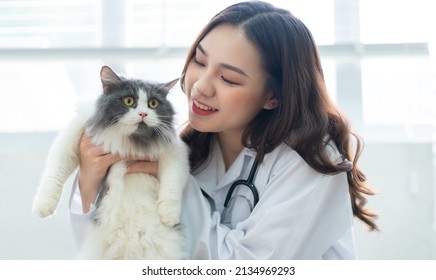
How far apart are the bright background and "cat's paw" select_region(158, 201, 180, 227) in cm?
109

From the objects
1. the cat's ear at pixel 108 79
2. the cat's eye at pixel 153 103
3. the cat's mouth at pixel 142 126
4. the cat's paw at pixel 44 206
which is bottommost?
the cat's paw at pixel 44 206

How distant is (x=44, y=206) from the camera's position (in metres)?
1.25

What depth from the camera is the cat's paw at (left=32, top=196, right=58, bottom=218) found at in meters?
1.25

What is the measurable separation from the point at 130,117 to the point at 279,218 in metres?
0.47

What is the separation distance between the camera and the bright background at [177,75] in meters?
2.32

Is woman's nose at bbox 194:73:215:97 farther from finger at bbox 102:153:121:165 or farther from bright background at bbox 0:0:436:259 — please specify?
bright background at bbox 0:0:436:259

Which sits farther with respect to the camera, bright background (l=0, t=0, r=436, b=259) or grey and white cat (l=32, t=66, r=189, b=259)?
bright background (l=0, t=0, r=436, b=259)

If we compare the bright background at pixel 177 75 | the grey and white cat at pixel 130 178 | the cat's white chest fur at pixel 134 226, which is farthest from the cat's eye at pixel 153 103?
the bright background at pixel 177 75

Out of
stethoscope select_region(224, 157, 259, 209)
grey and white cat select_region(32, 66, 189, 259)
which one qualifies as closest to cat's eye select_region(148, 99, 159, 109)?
grey and white cat select_region(32, 66, 189, 259)

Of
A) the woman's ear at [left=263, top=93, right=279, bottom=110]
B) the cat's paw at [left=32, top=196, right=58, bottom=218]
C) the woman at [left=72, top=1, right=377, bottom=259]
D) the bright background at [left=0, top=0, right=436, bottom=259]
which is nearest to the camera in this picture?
the cat's paw at [left=32, top=196, right=58, bottom=218]

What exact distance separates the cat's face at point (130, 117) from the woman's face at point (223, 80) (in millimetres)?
101

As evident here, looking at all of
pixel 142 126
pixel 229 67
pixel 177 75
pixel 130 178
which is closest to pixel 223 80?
pixel 229 67

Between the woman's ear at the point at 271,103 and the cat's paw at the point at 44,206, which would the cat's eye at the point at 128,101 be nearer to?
the cat's paw at the point at 44,206
